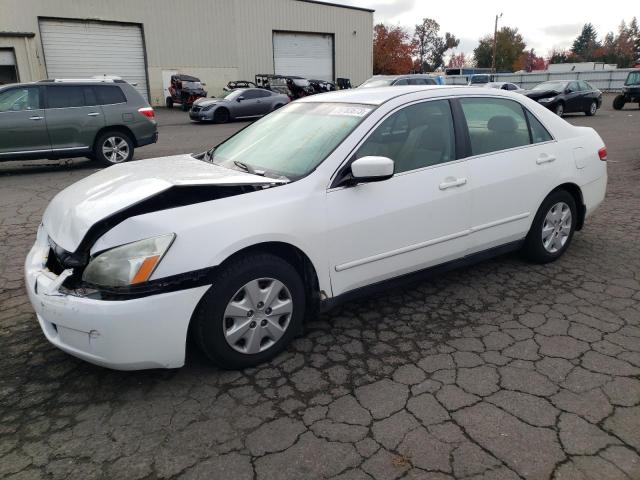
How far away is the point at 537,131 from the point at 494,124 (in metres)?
0.51

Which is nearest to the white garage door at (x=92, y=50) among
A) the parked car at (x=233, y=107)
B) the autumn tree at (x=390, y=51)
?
the parked car at (x=233, y=107)

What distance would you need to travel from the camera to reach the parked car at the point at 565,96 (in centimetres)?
1928

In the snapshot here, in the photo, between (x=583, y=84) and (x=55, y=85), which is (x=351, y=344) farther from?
Result: (x=583, y=84)

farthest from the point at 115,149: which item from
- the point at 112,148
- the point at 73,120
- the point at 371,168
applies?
the point at 371,168

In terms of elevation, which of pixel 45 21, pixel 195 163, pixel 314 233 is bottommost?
pixel 314 233

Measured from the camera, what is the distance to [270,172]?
10.9 feet

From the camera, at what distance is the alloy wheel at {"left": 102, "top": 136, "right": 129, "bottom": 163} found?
1020 cm

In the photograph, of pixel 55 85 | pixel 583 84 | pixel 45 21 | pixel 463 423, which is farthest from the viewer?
pixel 45 21

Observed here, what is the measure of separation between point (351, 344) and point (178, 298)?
Result: 1240 mm

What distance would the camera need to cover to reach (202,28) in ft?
95.0

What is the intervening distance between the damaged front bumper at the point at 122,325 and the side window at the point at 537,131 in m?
3.12

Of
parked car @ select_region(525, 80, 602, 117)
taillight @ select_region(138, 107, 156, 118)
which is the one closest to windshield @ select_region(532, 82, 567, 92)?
parked car @ select_region(525, 80, 602, 117)

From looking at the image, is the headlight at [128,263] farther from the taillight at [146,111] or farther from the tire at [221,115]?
the tire at [221,115]

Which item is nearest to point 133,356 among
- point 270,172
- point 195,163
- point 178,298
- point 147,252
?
point 178,298
